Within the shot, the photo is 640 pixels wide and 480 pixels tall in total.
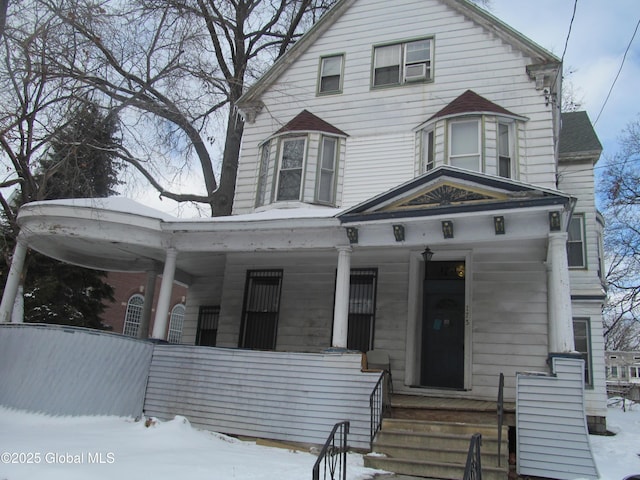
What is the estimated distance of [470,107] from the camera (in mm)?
11711

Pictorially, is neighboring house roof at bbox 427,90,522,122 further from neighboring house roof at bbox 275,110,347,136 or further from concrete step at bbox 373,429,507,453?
concrete step at bbox 373,429,507,453

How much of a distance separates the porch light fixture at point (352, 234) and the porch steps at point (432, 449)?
3208 mm

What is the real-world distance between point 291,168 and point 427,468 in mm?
7942

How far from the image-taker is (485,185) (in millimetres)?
8789

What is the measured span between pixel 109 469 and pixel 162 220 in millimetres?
5994

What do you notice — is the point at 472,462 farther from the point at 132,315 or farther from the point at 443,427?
the point at 132,315

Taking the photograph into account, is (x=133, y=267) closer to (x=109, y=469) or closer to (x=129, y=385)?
(x=129, y=385)

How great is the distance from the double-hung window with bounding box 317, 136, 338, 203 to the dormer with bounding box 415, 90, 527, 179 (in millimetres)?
2187

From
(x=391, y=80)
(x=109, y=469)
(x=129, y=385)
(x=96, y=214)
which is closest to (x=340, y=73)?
(x=391, y=80)

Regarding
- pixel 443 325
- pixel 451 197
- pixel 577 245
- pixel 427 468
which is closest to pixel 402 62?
pixel 451 197

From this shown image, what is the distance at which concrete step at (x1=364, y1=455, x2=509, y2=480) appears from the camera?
7082 millimetres

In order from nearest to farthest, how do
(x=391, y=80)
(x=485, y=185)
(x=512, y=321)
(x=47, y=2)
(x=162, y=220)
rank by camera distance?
(x=485, y=185) → (x=47, y=2) → (x=512, y=321) → (x=162, y=220) → (x=391, y=80)

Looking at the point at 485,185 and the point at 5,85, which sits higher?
the point at 5,85

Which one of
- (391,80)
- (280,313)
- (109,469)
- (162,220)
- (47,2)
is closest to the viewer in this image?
(109,469)
